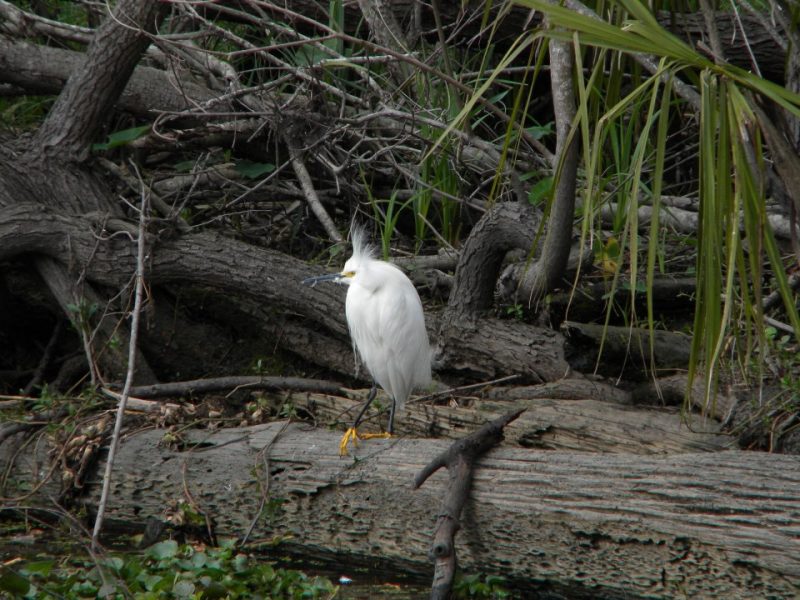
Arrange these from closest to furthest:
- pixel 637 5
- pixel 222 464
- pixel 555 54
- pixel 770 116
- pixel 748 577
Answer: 1. pixel 637 5
2. pixel 770 116
3. pixel 748 577
4. pixel 555 54
5. pixel 222 464

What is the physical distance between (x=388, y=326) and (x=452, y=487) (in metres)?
1.07

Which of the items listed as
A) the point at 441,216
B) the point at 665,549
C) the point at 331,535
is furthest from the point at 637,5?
the point at 441,216

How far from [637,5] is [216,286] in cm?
270

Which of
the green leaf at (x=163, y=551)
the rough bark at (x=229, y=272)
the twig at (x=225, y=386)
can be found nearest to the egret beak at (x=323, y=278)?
the rough bark at (x=229, y=272)

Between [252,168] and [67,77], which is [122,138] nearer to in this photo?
[67,77]

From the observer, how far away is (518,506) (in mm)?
2672

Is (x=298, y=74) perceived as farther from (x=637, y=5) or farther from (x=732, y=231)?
(x=732, y=231)

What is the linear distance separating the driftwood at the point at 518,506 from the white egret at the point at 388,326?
408mm

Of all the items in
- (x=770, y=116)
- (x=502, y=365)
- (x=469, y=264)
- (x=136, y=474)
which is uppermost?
(x=770, y=116)

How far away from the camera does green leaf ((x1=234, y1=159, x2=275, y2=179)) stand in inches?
196

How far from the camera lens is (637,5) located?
1.83 meters

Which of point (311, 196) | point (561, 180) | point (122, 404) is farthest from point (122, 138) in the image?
point (561, 180)

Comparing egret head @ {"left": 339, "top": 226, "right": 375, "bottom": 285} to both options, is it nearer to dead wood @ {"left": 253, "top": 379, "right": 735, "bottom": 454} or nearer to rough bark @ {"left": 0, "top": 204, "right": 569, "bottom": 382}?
rough bark @ {"left": 0, "top": 204, "right": 569, "bottom": 382}

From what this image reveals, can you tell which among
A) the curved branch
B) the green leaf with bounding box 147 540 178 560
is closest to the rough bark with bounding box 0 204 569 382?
the curved branch
